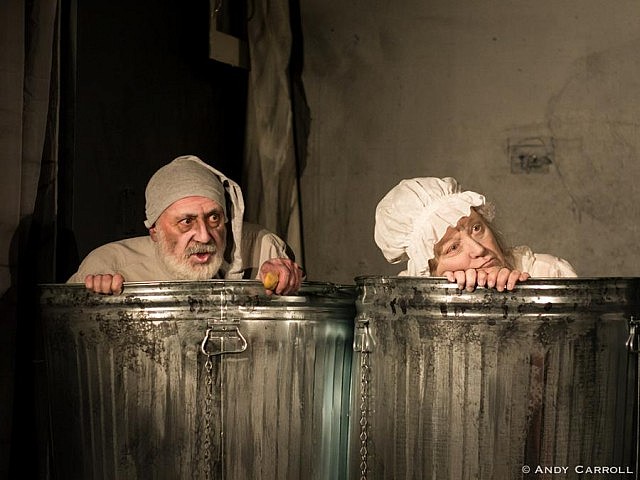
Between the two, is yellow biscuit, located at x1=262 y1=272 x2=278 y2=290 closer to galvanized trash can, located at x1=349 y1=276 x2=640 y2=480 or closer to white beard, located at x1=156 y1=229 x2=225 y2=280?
galvanized trash can, located at x1=349 y1=276 x2=640 y2=480

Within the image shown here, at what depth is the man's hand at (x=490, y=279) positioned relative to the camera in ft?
7.81

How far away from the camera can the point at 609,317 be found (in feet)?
7.82

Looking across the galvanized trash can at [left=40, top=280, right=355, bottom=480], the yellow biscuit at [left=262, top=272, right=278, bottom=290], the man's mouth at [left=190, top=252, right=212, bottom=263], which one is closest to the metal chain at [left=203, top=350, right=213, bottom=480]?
the galvanized trash can at [left=40, top=280, right=355, bottom=480]

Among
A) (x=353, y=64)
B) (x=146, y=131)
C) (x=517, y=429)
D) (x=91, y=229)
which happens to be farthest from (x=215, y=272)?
(x=353, y=64)

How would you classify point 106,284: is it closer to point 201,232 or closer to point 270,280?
point 270,280

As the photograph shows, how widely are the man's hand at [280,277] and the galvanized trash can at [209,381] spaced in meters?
0.03

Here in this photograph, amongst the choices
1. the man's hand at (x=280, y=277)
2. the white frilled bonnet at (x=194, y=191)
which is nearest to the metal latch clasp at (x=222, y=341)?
the man's hand at (x=280, y=277)

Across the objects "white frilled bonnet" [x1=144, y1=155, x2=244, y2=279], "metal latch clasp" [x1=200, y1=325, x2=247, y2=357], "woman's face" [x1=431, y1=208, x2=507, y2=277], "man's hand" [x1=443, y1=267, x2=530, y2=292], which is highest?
"white frilled bonnet" [x1=144, y1=155, x2=244, y2=279]

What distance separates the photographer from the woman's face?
2801mm

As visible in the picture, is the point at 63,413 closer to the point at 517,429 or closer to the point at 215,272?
the point at 215,272

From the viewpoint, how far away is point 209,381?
2.58 meters

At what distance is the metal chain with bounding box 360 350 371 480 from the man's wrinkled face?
2.31 feet

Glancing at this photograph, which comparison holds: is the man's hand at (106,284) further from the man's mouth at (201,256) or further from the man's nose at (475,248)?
the man's nose at (475,248)

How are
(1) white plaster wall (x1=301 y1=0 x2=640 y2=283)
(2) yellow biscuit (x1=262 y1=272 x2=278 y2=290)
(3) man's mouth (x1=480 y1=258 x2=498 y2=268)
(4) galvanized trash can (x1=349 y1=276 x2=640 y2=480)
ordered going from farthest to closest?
(1) white plaster wall (x1=301 y1=0 x2=640 y2=283)
(3) man's mouth (x1=480 y1=258 x2=498 y2=268)
(2) yellow biscuit (x1=262 y1=272 x2=278 y2=290)
(4) galvanized trash can (x1=349 y1=276 x2=640 y2=480)
